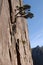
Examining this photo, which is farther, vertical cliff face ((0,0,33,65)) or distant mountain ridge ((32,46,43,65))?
distant mountain ridge ((32,46,43,65))

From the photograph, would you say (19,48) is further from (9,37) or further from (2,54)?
(2,54)

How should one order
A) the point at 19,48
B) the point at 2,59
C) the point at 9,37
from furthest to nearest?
the point at 19,48 → the point at 9,37 → the point at 2,59

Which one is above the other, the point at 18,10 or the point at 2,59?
the point at 18,10

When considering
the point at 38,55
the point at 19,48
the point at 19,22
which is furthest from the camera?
the point at 38,55

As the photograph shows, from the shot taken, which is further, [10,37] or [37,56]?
[37,56]

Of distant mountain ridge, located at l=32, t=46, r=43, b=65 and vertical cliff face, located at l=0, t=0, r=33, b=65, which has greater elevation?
vertical cliff face, located at l=0, t=0, r=33, b=65

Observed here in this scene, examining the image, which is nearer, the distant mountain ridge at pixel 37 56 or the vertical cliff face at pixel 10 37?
the vertical cliff face at pixel 10 37

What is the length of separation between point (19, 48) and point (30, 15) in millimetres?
3804

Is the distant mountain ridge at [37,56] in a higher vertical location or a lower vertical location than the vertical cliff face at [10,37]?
lower

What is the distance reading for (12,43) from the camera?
2167 cm

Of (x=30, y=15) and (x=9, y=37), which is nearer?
(x=9, y=37)

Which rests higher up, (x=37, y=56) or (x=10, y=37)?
(x=10, y=37)

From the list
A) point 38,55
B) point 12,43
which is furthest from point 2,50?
point 38,55

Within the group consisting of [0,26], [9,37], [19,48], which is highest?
[0,26]
